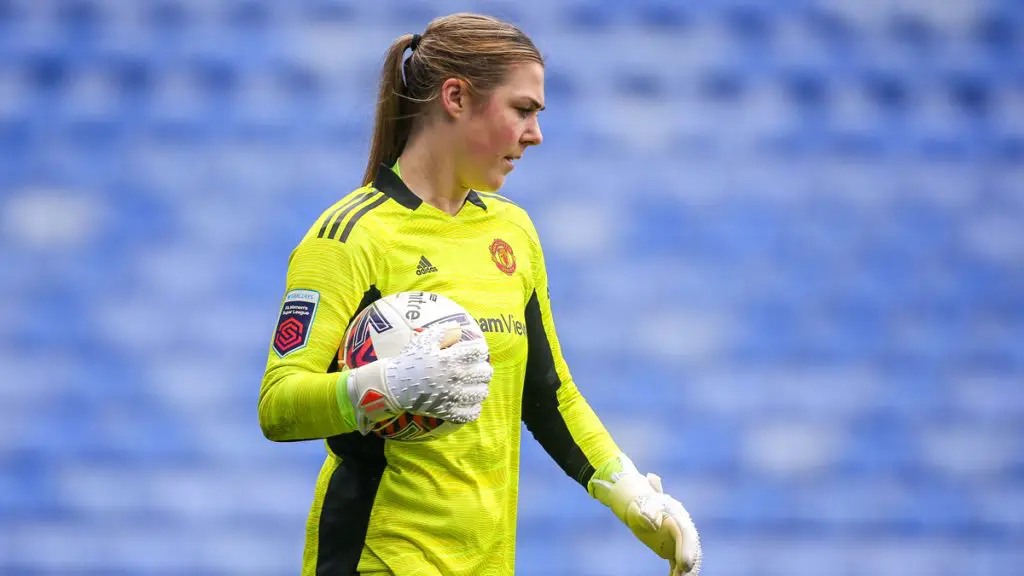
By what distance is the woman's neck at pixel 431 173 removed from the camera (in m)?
2.33

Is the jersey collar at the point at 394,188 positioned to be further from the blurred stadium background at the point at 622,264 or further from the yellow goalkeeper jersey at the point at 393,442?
the blurred stadium background at the point at 622,264

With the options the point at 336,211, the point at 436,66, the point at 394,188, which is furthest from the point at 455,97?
the point at 336,211

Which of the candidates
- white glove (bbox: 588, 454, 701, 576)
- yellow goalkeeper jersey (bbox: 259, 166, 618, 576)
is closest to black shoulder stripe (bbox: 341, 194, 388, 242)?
yellow goalkeeper jersey (bbox: 259, 166, 618, 576)

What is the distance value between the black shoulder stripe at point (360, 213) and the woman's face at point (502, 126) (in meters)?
0.16

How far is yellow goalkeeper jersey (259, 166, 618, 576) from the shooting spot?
2141 mm

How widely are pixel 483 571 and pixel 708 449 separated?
3.92m

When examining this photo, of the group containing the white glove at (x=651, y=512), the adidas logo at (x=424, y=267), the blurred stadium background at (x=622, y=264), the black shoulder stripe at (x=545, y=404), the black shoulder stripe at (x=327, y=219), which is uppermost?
the blurred stadium background at (x=622, y=264)

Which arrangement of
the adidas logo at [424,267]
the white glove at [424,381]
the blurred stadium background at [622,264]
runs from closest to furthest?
the white glove at [424,381] → the adidas logo at [424,267] → the blurred stadium background at [622,264]

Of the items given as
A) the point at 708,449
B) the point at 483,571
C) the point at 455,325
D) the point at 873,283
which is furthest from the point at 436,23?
the point at 873,283

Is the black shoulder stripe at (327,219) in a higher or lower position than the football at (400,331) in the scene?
higher

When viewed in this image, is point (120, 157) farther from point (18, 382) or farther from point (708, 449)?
point (708, 449)

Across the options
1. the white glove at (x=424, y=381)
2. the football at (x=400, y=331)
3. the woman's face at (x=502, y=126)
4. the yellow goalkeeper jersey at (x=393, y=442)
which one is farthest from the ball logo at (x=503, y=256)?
the white glove at (x=424, y=381)

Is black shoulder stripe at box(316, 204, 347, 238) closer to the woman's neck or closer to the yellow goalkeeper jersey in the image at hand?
the yellow goalkeeper jersey

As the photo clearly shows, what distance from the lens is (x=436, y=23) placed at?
2367 millimetres
